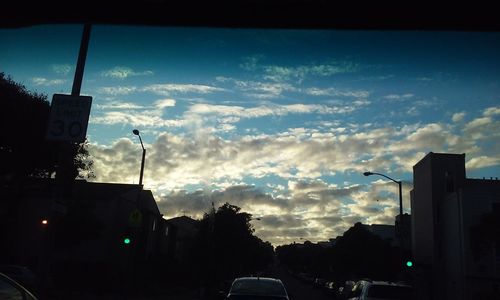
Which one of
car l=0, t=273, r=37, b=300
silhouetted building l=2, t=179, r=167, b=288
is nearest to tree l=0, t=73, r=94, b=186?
silhouetted building l=2, t=179, r=167, b=288

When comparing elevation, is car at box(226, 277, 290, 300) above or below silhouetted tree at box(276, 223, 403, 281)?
below

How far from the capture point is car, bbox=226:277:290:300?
10797mm

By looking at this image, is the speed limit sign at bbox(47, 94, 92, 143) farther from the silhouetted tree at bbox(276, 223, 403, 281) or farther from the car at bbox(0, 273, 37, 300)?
the silhouetted tree at bbox(276, 223, 403, 281)

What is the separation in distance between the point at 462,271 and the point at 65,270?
3125cm

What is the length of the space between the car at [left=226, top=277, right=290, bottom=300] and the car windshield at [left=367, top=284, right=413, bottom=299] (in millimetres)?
3993

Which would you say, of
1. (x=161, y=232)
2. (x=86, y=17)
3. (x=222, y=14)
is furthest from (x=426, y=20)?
(x=161, y=232)

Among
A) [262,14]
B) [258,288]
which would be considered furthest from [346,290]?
[262,14]

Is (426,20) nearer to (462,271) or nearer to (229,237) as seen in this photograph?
(462,271)

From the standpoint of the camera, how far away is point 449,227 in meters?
41.2

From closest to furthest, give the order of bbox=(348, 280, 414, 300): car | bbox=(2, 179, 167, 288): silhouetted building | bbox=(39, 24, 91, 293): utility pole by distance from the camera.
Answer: bbox=(39, 24, 91, 293): utility pole < bbox=(348, 280, 414, 300): car < bbox=(2, 179, 167, 288): silhouetted building

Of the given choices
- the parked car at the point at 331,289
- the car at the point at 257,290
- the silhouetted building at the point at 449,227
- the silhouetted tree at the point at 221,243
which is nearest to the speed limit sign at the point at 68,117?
the car at the point at 257,290

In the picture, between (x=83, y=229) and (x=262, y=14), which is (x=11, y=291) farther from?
(x=83, y=229)

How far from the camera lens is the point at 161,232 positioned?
59469 mm

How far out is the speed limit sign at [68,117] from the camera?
10.7 metres
